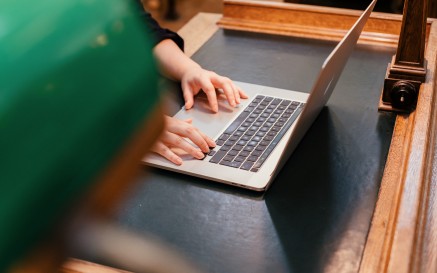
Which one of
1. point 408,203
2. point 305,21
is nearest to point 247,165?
point 408,203

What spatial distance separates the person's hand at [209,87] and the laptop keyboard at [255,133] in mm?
45

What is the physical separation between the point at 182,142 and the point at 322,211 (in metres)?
0.29

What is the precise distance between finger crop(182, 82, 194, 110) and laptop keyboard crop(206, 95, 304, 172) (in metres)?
0.12

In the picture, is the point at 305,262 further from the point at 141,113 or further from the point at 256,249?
the point at 141,113

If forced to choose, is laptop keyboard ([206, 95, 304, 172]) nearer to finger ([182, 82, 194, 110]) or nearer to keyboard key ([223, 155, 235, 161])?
keyboard key ([223, 155, 235, 161])

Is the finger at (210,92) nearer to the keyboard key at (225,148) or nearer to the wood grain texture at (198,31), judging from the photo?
the keyboard key at (225,148)

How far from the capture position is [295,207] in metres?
0.99

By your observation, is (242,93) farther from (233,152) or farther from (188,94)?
(233,152)

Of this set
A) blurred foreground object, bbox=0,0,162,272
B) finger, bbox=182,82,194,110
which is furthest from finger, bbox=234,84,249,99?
blurred foreground object, bbox=0,0,162,272

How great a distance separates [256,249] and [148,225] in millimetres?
180

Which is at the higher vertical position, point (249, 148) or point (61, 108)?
point (61, 108)

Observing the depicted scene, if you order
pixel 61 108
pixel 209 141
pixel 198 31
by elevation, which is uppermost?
pixel 61 108

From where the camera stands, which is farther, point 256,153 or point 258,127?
point 258,127

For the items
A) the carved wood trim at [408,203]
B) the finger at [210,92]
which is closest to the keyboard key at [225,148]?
the finger at [210,92]
